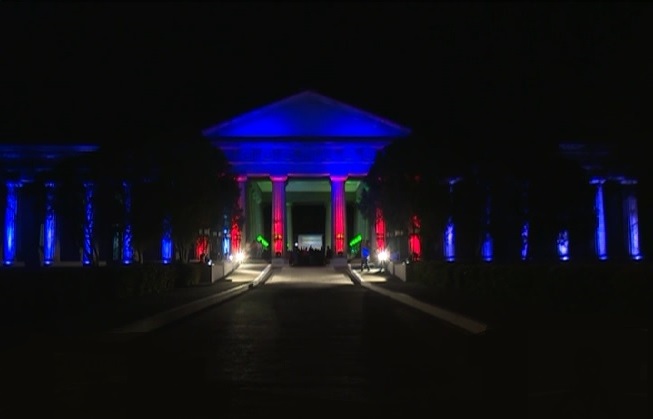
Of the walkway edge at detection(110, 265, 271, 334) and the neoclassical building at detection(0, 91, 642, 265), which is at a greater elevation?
the neoclassical building at detection(0, 91, 642, 265)

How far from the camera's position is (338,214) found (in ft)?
194

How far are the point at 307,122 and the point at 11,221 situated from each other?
22.4m

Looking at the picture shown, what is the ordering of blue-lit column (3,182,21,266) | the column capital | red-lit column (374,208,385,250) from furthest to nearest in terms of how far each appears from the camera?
the column capital → blue-lit column (3,182,21,266) → red-lit column (374,208,385,250)

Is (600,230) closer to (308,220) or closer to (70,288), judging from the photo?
(308,220)

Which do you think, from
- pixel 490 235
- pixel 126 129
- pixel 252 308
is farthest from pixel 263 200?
pixel 252 308

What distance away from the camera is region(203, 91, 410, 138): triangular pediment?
57.2 m

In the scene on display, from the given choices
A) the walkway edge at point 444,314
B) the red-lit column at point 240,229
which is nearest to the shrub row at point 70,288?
the walkway edge at point 444,314

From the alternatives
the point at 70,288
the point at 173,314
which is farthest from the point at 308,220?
the point at 173,314

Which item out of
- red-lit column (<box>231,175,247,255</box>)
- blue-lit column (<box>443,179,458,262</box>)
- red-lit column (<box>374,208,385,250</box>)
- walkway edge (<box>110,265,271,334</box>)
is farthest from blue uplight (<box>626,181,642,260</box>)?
walkway edge (<box>110,265,271,334</box>)

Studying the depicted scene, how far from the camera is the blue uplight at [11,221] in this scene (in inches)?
2128

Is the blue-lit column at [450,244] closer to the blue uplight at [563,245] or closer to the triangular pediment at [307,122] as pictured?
the blue uplight at [563,245]

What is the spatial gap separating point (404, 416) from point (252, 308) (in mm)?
15498

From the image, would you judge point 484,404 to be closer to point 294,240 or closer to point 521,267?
point 521,267

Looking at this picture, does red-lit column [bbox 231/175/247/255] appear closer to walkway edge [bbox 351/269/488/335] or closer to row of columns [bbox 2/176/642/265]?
row of columns [bbox 2/176/642/265]
